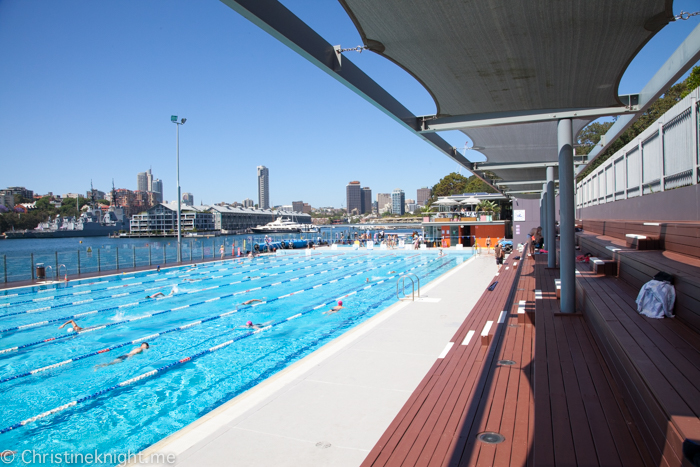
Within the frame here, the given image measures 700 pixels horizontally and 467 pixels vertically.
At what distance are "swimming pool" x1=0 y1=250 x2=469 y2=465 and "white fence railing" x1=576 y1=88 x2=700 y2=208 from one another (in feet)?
22.2

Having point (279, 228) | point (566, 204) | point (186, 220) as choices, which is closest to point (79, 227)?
point (186, 220)

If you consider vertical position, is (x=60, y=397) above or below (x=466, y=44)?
below

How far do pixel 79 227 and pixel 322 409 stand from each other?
12839 cm

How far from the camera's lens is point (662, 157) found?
6.99m

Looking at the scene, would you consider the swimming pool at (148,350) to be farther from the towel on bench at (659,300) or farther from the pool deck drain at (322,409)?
the towel on bench at (659,300)

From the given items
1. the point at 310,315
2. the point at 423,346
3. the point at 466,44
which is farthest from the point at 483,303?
the point at 466,44

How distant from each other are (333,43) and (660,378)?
3.17 metres

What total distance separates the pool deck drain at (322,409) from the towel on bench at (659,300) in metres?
2.54

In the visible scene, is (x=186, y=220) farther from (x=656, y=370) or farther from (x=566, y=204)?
(x=656, y=370)

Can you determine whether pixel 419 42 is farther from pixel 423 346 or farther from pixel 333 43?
pixel 423 346

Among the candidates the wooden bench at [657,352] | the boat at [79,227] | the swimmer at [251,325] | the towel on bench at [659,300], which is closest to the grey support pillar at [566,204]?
the wooden bench at [657,352]

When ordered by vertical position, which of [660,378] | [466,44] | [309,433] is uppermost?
[466,44]

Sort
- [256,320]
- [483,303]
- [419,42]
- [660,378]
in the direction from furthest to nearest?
[256,320]
[483,303]
[419,42]
[660,378]

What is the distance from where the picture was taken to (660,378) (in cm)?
255
